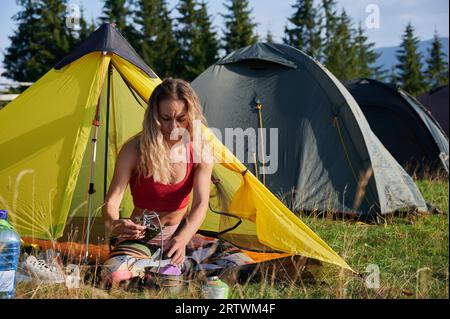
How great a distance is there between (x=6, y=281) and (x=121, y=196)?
2.43 feet

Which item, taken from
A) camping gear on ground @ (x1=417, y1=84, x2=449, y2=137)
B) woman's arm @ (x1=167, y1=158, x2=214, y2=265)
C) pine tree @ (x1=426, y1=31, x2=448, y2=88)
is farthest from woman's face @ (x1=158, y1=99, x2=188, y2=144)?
pine tree @ (x1=426, y1=31, x2=448, y2=88)

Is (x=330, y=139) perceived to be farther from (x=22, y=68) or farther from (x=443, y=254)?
(x=22, y=68)

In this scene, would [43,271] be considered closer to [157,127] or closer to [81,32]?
[157,127]

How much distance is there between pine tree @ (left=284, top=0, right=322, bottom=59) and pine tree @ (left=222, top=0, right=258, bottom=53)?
6.67ft

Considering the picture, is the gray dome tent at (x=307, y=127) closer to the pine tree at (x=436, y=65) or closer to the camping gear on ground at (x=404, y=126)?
the camping gear on ground at (x=404, y=126)

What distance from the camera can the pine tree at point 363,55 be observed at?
27.6m

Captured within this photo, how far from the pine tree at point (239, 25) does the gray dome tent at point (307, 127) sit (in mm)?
17654

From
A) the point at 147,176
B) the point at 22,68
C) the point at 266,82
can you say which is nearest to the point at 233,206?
the point at 147,176

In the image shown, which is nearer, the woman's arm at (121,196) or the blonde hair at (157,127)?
the woman's arm at (121,196)

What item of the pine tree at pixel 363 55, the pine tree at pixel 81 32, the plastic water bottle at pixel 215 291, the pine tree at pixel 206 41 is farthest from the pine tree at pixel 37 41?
the plastic water bottle at pixel 215 291

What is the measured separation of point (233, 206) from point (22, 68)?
23.2 meters

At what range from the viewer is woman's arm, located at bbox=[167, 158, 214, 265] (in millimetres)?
3072

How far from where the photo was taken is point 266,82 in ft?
19.9
